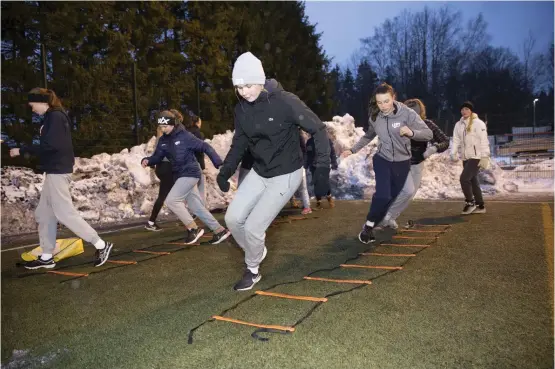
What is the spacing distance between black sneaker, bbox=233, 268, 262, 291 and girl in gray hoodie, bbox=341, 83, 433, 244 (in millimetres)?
2083

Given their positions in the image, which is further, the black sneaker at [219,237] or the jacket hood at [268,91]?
the black sneaker at [219,237]

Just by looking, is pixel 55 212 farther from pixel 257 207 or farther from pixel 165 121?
pixel 257 207

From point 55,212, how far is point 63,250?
898mm

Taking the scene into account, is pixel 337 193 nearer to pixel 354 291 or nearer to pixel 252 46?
pixel 252 46

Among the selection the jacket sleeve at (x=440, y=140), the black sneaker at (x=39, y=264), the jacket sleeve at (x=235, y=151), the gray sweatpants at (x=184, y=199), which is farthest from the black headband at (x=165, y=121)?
the jacket sleeve at (x=440, y=140)

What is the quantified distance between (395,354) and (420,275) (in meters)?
1.81

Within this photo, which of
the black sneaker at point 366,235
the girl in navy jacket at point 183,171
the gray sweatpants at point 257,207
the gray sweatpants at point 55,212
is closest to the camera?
the gray sweatpants at point 257,207

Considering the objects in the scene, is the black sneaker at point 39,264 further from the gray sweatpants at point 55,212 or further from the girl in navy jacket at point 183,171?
the girl in navy jacket at point 183,171

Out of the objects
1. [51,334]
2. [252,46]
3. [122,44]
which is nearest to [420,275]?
[51,334]

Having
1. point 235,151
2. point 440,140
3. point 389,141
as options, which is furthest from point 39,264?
point 440,140

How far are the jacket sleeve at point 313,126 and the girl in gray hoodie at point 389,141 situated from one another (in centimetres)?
168

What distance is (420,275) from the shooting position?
434cm

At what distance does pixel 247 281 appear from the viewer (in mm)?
4199

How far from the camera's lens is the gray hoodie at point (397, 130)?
578 centimetres
